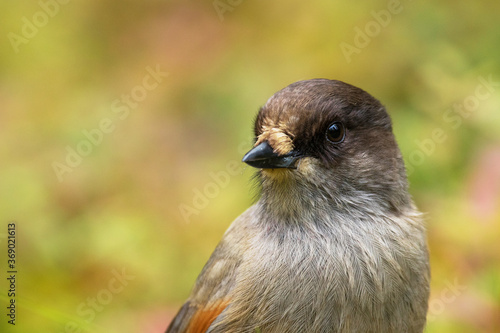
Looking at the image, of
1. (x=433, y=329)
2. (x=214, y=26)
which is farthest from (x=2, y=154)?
(x=433, y=329)

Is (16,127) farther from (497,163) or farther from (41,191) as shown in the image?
(497,163)

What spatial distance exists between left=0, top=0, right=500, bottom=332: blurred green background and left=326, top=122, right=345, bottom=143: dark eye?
62.7 inches

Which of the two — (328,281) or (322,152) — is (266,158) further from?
(328,281)

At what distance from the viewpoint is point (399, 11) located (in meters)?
7.67

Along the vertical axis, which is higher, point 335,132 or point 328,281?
point 335,132

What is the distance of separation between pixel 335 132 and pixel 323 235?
1.89ft

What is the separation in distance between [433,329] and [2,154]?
450cm

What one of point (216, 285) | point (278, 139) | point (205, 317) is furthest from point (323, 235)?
point (205, 317)

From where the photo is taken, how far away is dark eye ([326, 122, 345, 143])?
3.78 meters

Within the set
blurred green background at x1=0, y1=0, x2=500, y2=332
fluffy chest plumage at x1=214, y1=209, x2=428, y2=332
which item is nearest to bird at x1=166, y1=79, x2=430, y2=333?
fluffy chest plumage at x1=214, y1=209, x2=428, y2=332

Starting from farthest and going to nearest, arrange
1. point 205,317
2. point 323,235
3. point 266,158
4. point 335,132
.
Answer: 1. point 205,317
2. point 335,132
3. point 323,235
4. point 266,158

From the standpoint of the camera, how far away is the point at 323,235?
3.70m

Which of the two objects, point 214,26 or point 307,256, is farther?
point 214,26

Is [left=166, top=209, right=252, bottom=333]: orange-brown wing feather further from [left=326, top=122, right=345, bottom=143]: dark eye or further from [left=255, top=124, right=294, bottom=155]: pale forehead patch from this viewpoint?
[left=326, top=122, right=345, bottom=143]: dark eye
